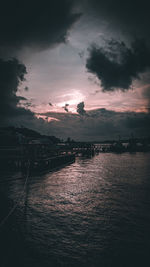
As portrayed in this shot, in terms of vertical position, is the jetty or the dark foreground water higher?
the jetty

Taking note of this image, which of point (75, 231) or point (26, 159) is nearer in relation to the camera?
point (75, 231)

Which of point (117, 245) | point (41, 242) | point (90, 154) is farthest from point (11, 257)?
point (90, 154)

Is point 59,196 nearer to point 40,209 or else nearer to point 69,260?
point 40,209

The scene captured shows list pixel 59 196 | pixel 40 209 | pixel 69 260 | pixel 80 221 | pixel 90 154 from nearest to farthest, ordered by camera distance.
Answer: pixel 69 260 → pixel 80 221 → pixel 40 209 → pixel 59 196 → pixel 90 154

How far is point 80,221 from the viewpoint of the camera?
10.0 m

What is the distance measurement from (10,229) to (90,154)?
221 feet

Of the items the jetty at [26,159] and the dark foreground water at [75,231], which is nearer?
the dark foreground water at [75,231]

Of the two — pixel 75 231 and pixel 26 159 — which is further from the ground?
pixel 26 159

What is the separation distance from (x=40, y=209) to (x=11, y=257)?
527 cm

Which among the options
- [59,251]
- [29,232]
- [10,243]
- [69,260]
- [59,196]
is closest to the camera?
[69,260]

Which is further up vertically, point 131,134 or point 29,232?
point 131,134

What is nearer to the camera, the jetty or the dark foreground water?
the dark foreground water

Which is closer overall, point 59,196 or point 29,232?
point 29,232

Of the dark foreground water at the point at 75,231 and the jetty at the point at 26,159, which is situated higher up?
the jetty at the point at 26,159
